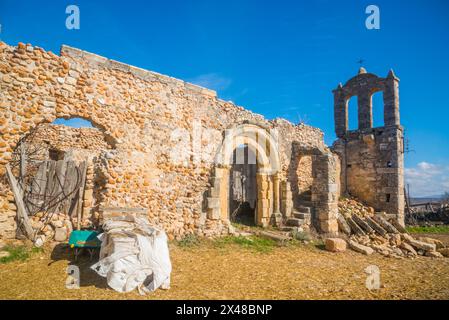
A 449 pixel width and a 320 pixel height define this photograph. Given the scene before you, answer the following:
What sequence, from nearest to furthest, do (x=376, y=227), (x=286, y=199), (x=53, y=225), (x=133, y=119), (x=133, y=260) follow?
(x=133, y=260) → (x=53, y=225) → (x=133, y=119) → (x=376, y=227) → (x=286, y=199)

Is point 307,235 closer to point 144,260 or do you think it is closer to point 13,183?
point 144,260

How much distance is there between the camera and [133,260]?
4176 mm

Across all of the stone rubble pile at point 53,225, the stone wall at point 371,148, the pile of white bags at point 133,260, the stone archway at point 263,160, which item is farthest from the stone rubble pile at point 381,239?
the stone rubble pile at point 53,225

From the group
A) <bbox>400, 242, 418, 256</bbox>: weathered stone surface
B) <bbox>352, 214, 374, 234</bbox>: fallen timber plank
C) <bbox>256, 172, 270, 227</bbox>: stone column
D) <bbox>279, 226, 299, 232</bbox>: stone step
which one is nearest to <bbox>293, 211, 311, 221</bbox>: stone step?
<bbox>279, 226, 299, 232</bbox>: stone step

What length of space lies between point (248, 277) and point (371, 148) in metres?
11.3

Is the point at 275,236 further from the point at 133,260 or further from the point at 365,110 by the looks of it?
the point at 365,110

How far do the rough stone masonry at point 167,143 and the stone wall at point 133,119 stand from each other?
0.08 ft

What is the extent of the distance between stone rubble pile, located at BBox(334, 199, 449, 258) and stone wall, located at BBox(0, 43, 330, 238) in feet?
14.6

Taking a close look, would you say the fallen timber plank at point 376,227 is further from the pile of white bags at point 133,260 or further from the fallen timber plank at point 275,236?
the pile of white bags at point 133,260

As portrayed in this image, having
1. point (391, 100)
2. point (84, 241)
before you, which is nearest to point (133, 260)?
point (84, 241)

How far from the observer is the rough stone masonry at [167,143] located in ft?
17.8

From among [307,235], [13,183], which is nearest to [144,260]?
[13,183]

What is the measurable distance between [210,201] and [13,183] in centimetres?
466

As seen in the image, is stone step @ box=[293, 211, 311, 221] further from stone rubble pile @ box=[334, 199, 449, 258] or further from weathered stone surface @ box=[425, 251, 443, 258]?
weathered stone surface @ box=[425, 251, 443, 258]
